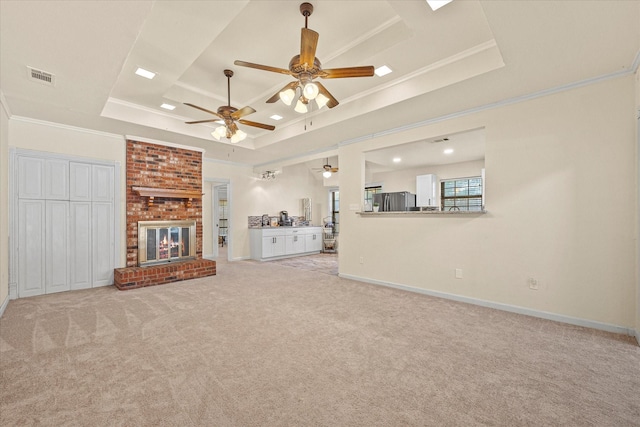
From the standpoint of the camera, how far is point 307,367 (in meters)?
2.17

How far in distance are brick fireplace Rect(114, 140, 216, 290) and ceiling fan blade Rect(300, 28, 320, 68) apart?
163 inches

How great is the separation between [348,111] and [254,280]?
334 cm

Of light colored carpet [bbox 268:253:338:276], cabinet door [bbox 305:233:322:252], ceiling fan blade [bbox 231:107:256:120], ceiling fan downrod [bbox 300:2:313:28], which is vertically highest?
ceiling fan downrod [bbox 300:2:313:28]

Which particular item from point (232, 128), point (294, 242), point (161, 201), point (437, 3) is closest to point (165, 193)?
point (161, 201)

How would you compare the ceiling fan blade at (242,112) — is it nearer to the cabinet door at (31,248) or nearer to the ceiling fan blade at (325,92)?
the ceiling fan blade at (325,92)

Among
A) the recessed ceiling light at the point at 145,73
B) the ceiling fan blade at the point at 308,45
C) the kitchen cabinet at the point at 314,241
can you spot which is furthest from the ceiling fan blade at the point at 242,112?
the kitchen cabinet at the point at 314,241

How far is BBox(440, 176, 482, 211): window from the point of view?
7596 mm

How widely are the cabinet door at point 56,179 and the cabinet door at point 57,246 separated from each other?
11 cm

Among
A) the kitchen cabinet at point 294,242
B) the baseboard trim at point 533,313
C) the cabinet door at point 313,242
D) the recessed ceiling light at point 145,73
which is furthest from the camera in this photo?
the cabinet door at point 313,242

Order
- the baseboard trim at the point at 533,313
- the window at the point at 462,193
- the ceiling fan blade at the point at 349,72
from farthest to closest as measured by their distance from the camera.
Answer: the window at the point at 462,193
the baseboard trim at the point at 533,313
the ceiling fan blade at the point at 349,72

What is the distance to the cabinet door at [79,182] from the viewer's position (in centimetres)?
460

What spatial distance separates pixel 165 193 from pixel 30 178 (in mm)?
1807

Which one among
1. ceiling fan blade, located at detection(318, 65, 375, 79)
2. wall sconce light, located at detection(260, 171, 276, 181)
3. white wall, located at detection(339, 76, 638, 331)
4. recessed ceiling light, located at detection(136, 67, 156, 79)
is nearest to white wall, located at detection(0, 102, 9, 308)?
recessed ceiling light, located at detection(136, 67, 156, 79)

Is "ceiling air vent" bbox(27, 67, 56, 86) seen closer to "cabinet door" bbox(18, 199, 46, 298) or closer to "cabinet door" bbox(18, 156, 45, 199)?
"cabinet door" bbox(18, 156, 45, 199)
